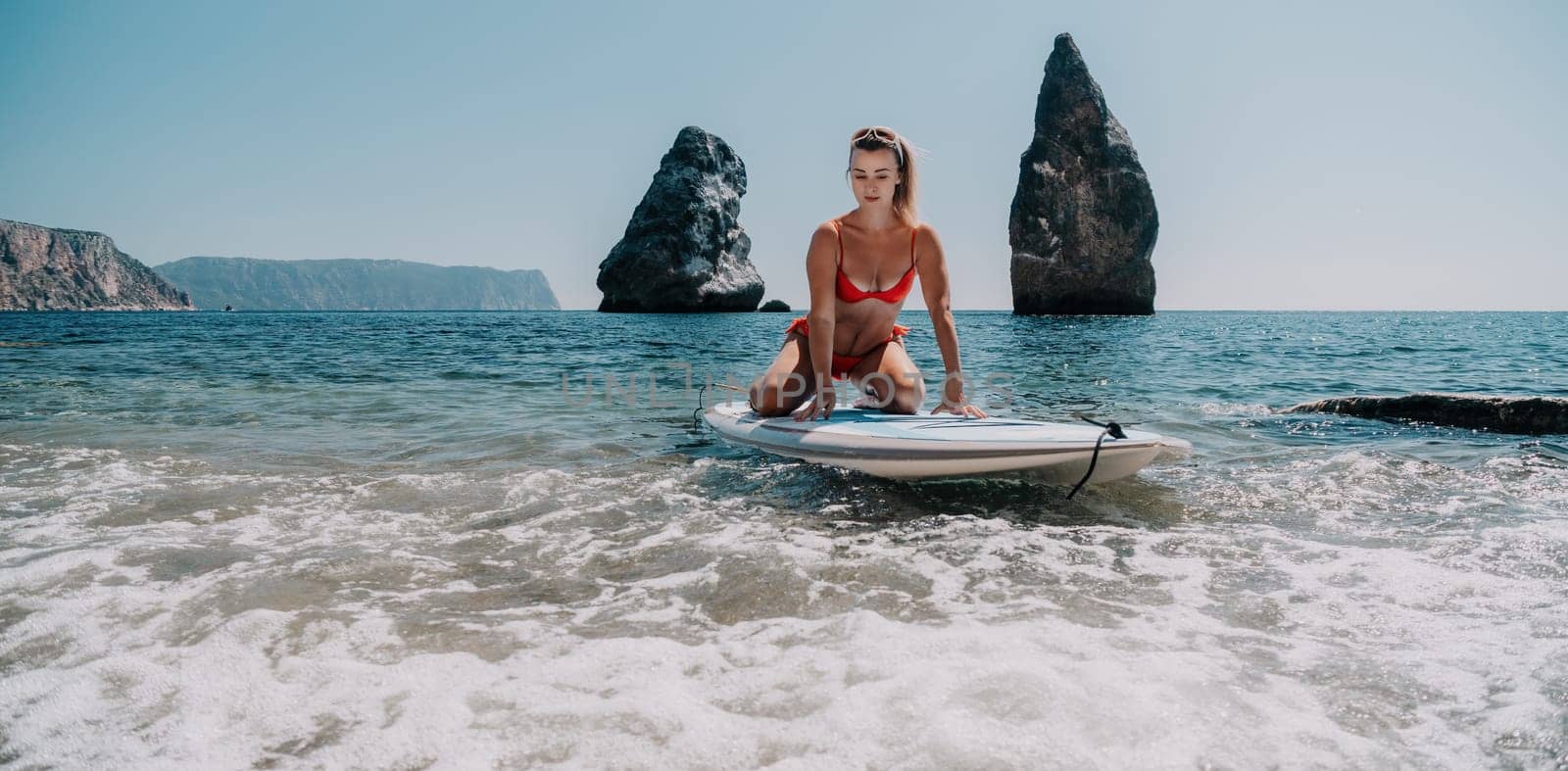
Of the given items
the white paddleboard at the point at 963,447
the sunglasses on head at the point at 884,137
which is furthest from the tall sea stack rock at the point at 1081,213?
the white paddleboard at the point at 963,447

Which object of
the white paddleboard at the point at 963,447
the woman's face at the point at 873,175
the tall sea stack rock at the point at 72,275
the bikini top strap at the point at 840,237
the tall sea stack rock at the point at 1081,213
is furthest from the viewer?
the tall sea stack rock at the point at 72,275

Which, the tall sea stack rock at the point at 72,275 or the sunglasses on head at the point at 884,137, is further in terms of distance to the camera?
the tall sea stack rock at the point at 72,275

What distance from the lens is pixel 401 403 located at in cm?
883

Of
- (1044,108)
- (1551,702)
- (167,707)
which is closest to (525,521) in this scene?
(167,707)

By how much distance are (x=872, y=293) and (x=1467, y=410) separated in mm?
6076

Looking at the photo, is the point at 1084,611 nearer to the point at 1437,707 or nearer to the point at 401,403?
the point at 1437,707

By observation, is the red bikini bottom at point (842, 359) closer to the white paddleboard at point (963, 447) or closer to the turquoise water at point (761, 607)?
the white paddleboard at point (963, 447)

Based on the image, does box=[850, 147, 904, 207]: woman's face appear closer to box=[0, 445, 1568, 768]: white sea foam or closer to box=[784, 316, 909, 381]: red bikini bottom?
box=[784, 316, 909, 381]: red bikini bottom

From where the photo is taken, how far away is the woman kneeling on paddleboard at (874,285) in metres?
4.94

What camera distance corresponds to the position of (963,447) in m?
4.16

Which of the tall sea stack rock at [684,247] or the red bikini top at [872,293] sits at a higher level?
the tall sea stack rock at [684,247]

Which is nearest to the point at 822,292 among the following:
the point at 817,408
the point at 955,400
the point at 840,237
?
the point at 840,237

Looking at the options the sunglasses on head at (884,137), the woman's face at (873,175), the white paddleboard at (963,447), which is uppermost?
the sunglasses on head at (884,137)

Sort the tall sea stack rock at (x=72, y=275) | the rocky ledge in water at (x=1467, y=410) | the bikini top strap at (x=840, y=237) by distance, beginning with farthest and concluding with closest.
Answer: the tall sea stack rock at (x=72, y=275), the rocky ledge in water at (x=1467, y=410), the bikini top strap at (x=840, y=237)
